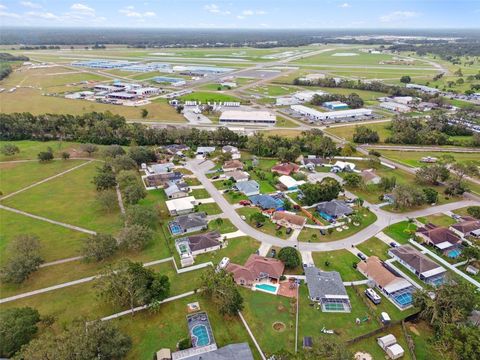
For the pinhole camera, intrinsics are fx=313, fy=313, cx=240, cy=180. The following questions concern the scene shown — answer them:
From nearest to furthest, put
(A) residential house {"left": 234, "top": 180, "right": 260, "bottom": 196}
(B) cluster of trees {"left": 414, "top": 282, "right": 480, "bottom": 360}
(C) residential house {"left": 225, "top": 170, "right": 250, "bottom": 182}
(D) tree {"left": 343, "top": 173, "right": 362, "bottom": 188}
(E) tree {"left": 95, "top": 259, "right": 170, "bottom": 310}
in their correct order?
(B) cluster of trees {"left": 414, "top": 282, "right": 480, "bottom": 360}, (E) tree {"left": 95, "top": 259, "right": 170, "bottom": 310}, (A) residential house {"left": 234, "top": 180, "right": 260, "bottom": 196}, (D) tree {"left": 343, "top": 173, "right": 362, "bottom": 188}, (C) residential house {"left": 225, "top": 170, "right": 250, "bottom": 182}

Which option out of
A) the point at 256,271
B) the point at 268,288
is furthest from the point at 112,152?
the point at 268,288

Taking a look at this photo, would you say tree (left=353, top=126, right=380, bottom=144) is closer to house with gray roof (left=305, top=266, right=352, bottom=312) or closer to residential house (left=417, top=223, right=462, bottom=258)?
residential house (left=417, top=223, right=462, bottom=258)

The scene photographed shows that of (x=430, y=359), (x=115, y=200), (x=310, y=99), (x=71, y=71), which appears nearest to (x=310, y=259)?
(x=430, y=359)

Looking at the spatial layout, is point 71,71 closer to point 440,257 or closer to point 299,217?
point 299,217

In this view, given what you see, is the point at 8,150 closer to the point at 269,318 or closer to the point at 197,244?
the point at 197,244

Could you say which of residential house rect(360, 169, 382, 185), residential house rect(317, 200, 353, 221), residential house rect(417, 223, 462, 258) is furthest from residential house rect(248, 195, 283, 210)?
residential house rect(417, 223, 462, 258)
